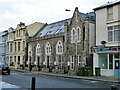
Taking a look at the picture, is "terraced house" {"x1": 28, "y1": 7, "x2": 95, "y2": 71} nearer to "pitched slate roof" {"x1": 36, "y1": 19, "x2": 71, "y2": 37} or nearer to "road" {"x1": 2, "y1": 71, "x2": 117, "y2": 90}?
"pitched slate roof" {"x1": 36, "y1": 19, "x2": 71, "y2": 37}

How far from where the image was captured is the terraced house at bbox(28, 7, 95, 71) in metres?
28.6

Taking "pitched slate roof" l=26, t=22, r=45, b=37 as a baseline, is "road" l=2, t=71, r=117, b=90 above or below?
below

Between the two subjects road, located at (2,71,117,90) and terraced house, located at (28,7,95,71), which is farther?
terraced house, located at (28,7,95,71)

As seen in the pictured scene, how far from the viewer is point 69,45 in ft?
107

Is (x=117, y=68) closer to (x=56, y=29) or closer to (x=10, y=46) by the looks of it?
(x=56, y=29)

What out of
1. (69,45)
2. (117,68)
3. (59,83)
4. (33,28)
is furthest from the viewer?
(33,28)

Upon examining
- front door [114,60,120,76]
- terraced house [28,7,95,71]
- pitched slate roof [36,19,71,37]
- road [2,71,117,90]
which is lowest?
road [2,71,117,90]

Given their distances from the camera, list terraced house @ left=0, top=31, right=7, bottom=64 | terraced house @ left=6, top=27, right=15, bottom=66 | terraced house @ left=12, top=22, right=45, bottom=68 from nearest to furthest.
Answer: terraced house @ left=12, top=22, right=45, bottom=68, terraced house @ left=6, top=27, right=15, bottom=66, terraced house @ left=0, top=31, right=7, bottom=64

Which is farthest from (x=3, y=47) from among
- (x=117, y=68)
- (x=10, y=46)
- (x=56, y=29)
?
(x=117, y=68)

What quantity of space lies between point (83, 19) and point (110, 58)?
27.4 ft

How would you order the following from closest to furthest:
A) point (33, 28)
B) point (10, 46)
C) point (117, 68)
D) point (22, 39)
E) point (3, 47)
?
point (117, 68) < point (33, 28) < point (22, 39) < point (10, 46) < point (3, 47)

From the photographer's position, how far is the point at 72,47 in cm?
3195

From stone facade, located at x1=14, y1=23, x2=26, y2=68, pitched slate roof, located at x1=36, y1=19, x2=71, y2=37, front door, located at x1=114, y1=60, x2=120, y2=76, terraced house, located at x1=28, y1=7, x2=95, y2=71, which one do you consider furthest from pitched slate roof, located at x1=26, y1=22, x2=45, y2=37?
front door, located at x1=114, y1=60, x2=120, y2=76

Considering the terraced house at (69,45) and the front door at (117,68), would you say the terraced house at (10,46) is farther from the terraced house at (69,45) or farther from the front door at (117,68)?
the front door at (117,68)
